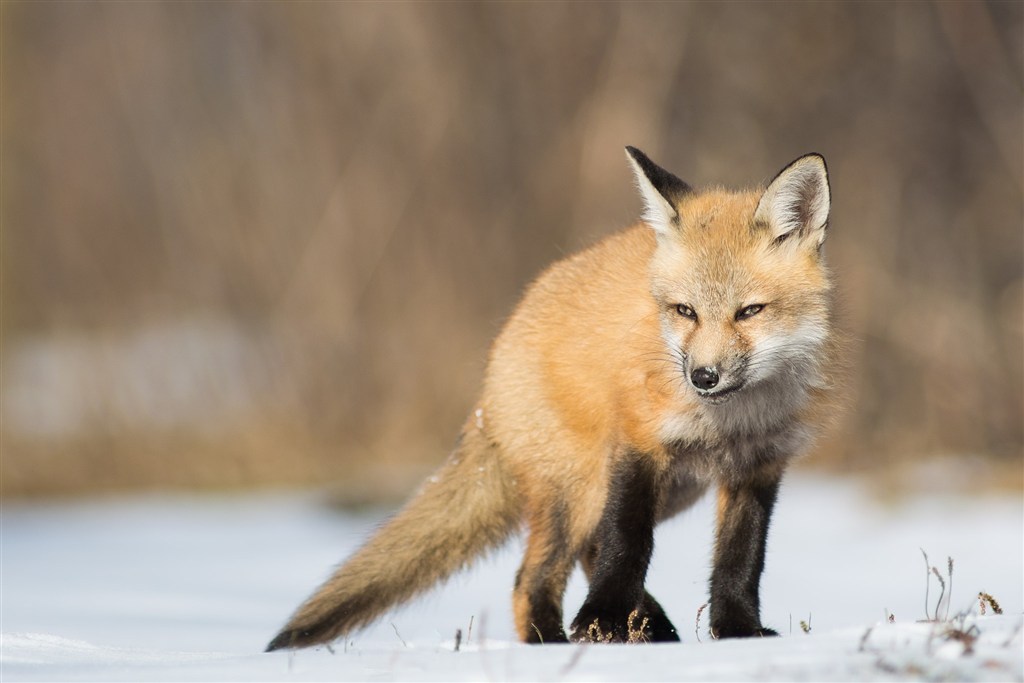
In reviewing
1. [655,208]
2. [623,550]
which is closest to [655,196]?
[655,208]

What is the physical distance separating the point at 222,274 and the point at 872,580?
653 centimetres

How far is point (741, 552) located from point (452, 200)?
21.9 ft

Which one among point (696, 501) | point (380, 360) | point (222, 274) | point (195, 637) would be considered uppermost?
point (222, 274)

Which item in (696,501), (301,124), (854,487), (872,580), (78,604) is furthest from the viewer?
(301,124)

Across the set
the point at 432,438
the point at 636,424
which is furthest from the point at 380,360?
the point at 636,424

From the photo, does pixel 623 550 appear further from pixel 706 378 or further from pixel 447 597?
pixel 447 597

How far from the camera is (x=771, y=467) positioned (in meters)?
4.29

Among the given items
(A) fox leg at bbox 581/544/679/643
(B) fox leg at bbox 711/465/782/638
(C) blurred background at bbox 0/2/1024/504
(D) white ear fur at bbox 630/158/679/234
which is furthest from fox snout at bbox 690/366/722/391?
(C) blurred background at bbox 0/2/1024/504

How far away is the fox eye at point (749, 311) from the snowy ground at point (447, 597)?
3.45 feet

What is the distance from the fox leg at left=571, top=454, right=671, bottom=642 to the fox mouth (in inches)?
14.3

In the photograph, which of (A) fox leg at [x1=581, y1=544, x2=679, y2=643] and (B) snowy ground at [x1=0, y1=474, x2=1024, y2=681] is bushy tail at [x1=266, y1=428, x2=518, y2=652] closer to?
(B) snowy ground at [x1=0, y1=474, x2=1024, y2=681]

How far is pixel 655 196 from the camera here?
14.2 feet

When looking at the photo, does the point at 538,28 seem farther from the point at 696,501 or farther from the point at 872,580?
the point at 696,501

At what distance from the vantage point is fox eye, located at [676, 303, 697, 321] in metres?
4.11
